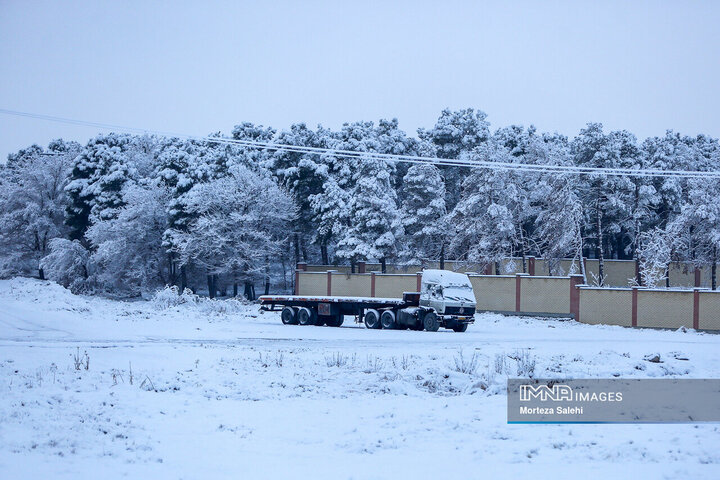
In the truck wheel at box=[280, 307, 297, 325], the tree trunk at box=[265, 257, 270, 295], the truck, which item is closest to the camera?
the truck

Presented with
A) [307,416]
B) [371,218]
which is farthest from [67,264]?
[307,416]

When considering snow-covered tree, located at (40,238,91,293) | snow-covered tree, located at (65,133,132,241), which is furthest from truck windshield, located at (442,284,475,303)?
snow-covered tree, located at (40,238,91,293)

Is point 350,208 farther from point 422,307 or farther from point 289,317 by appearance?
point 422,307

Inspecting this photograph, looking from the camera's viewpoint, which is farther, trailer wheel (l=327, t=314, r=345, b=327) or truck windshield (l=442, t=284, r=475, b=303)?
trailer wheel (l=327, t=314, r=345, b=327)

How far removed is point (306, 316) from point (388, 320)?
175 inches

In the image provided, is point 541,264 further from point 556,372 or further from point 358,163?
point 556,372

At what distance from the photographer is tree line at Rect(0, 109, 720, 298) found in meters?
52.8

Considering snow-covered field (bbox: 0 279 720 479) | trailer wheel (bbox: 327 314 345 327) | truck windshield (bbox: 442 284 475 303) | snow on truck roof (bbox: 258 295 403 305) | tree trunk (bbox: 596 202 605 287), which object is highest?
tree trunk (bbox: 596 202 605 287)

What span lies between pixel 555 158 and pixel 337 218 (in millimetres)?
16319

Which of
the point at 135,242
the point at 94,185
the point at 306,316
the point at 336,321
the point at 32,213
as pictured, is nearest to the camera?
the point at 336,321

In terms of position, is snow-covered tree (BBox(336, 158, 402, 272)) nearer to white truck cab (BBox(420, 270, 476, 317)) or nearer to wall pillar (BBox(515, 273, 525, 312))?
wall pillar (BBox(515, 273, 525, 312))

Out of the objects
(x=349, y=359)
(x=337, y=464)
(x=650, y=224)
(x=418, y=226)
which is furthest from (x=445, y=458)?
(x=650, y=224)

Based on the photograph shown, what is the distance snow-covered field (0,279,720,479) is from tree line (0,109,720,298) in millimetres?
29619

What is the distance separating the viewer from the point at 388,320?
34188mm
